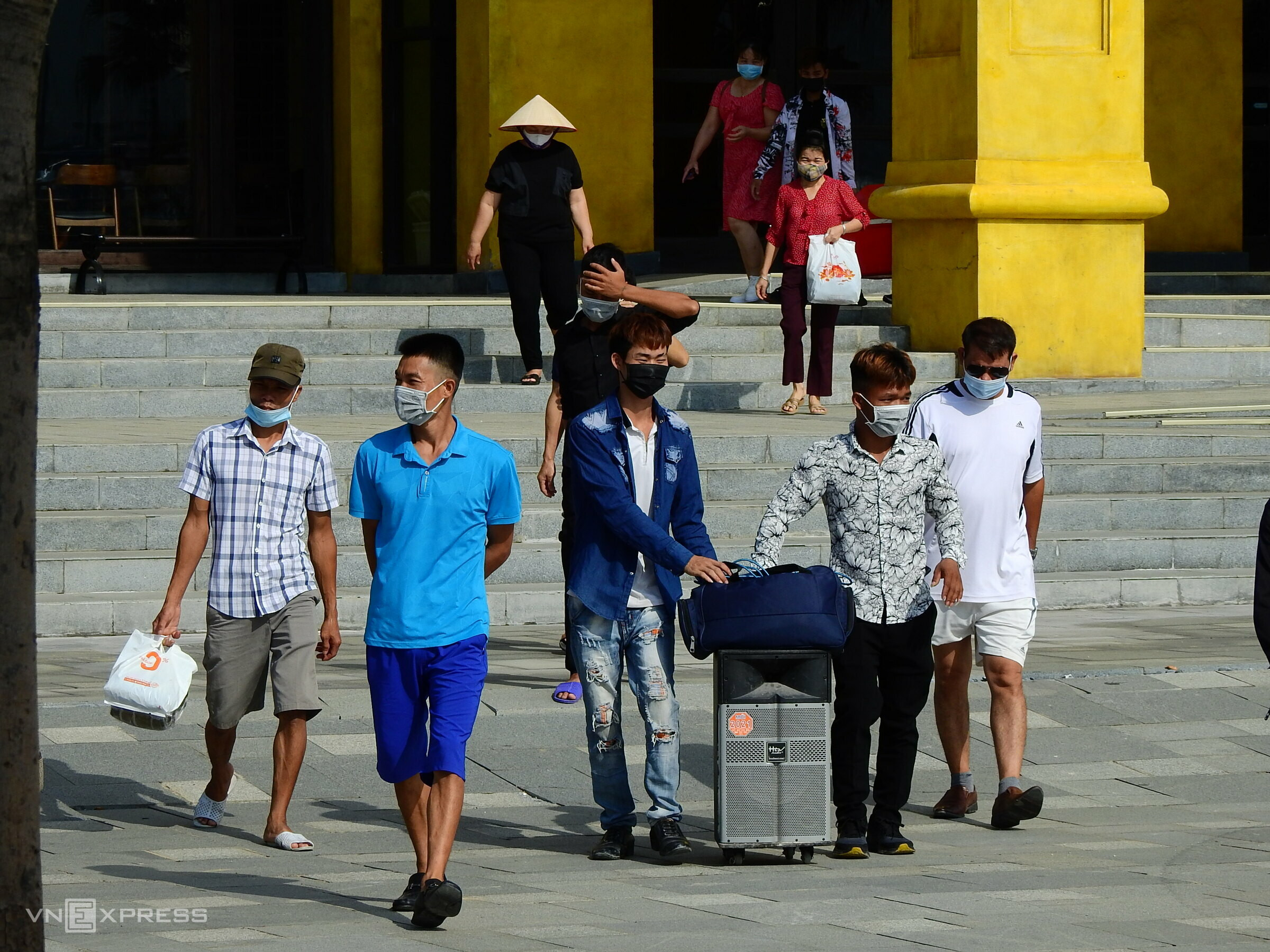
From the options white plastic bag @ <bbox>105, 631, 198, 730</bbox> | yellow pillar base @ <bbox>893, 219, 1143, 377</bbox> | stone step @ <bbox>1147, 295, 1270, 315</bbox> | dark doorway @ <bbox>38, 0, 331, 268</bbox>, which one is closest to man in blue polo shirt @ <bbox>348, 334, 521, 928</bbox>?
white plastic bag @ <bbox>105, 631, 198, 730</bbox>

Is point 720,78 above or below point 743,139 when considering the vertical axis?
above

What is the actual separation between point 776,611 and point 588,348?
2630 mm

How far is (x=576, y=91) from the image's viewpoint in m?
19.4

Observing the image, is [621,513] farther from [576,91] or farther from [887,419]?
[576,91]

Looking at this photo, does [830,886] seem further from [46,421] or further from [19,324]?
[46,421]

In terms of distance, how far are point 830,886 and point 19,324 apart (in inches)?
125

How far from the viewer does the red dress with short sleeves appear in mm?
17000

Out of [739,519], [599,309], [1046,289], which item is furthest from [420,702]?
[1046,289]

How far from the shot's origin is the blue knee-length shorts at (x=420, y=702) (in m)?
6.30

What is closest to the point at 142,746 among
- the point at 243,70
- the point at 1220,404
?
the point at 1220,404

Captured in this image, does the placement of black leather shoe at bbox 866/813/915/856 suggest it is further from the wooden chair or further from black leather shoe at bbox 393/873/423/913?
the wooden chair

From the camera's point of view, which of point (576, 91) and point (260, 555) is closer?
point (260, 555)

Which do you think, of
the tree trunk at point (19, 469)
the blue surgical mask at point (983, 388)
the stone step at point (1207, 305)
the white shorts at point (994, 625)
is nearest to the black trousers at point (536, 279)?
the stone step at point (1207, 305)

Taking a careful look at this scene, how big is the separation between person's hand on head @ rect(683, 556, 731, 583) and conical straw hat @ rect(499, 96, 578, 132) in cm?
774
